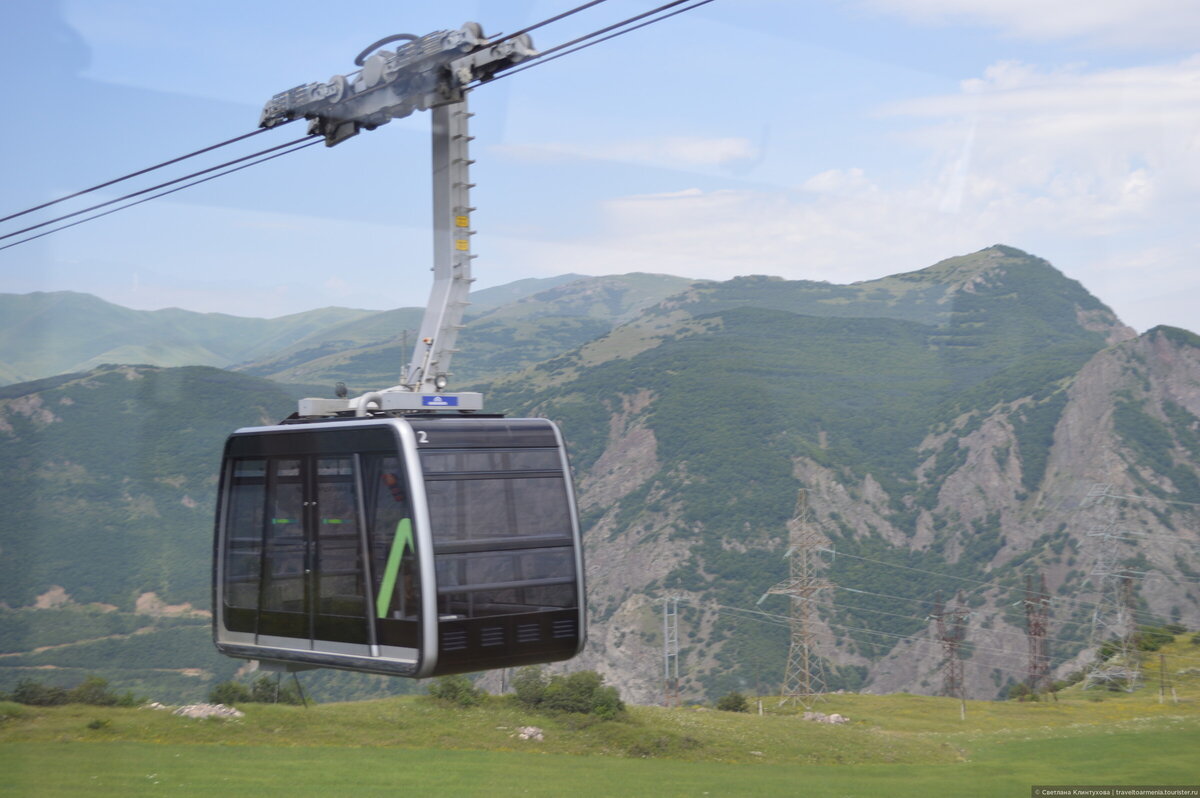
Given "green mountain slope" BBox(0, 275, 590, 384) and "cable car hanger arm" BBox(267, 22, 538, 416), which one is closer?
"cable car hanger arm" BBox(267, 22, 538, 416)

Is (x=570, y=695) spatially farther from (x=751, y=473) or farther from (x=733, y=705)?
(x=751, y=473)

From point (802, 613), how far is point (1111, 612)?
31.1 metres

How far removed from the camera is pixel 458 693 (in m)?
46.7

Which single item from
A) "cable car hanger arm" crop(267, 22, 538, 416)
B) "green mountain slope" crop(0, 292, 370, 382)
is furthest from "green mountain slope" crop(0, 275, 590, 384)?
"cable car hanger arm" crop(267, 22, 538, 416)

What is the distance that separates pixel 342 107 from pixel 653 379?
108418mm

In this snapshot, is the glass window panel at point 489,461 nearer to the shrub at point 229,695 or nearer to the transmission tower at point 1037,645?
the shrub at point 229,695

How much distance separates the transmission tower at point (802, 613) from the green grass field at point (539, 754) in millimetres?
6327

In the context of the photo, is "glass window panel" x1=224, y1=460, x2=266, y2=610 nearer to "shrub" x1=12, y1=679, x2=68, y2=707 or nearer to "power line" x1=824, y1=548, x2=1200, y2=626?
"shrub" x1=12, y1=679, x2=68, y2=707

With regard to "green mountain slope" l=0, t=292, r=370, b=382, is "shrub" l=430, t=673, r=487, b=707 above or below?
below

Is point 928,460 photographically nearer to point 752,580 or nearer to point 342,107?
point 752,580

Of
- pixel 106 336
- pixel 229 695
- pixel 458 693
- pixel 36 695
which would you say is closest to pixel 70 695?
pixel 36 695

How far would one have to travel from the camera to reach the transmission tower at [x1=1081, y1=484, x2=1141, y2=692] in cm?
6256

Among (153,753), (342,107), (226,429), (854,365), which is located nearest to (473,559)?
(342,107)

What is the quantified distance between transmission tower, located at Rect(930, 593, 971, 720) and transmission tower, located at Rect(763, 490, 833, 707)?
6156 mm
